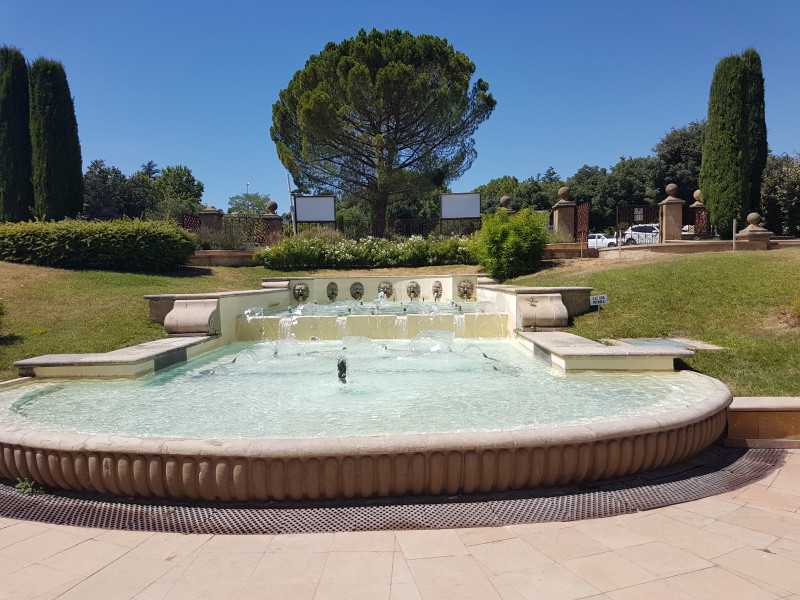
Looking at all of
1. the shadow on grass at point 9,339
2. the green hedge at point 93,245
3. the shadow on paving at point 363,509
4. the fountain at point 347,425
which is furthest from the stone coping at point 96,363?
the green hedge at point 93,245

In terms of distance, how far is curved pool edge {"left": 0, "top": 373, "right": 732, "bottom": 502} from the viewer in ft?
9.67

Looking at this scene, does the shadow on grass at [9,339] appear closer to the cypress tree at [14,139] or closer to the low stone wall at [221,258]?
the low stone wall at [221,258]

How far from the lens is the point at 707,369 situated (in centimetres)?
562

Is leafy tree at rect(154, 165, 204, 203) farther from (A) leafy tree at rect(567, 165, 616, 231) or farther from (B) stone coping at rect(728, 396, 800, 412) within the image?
(B) stone coping at rect(728, 396, 800, 412)

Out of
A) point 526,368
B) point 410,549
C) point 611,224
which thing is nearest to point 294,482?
point 410,549

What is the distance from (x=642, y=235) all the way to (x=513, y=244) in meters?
14.6

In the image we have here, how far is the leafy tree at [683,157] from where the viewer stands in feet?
121

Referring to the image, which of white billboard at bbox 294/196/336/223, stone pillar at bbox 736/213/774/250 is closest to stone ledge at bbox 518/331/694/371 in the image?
stone pillar at bbox 736/213/774/250

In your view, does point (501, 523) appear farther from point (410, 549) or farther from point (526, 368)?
point (526, 368)

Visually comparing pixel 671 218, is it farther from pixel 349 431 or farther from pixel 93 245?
pixel 93 245

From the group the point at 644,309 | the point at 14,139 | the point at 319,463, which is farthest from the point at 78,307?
the point at 14,139

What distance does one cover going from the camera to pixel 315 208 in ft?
64.5

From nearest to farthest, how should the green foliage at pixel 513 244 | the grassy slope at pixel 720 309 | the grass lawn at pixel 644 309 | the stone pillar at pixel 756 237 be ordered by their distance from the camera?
the grassy slope at pixel 720 309
the grass lawn at pixel 644 309
the green foliage at pixel 513 244
the stone pillar at pixel 756 237

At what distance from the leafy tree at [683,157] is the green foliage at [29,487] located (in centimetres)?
4257
